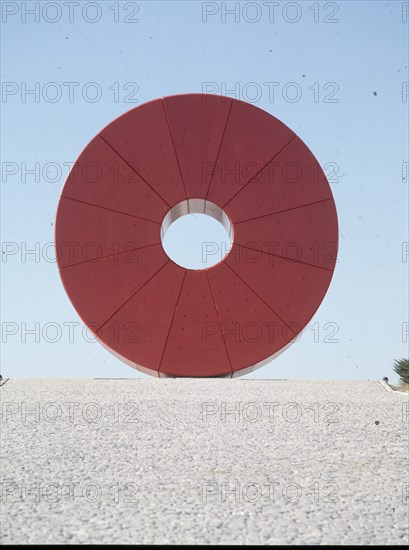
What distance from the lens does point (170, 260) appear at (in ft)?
32.1

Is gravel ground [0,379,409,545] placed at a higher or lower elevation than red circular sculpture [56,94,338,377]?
lower

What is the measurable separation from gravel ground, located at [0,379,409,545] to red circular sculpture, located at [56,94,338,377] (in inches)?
52.6

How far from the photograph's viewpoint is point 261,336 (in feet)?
32.1

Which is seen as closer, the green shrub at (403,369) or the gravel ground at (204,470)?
the gravel ground at (204,470)

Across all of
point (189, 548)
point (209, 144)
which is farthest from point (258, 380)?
point (189, 548)

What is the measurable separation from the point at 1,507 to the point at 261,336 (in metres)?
6.11

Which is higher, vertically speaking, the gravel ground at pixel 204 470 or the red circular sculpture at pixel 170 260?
the red circular sculpture at pixel 170 260

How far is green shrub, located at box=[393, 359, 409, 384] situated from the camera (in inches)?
418

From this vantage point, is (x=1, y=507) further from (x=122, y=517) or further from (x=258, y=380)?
(x=258, y=380)

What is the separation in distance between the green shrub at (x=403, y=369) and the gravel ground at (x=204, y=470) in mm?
2214

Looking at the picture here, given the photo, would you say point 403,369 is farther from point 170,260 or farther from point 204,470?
point 204,470

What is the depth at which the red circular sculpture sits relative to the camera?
9.74 metres

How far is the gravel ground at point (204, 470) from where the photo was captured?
357cm

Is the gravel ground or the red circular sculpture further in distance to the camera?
the red circular sculpture
